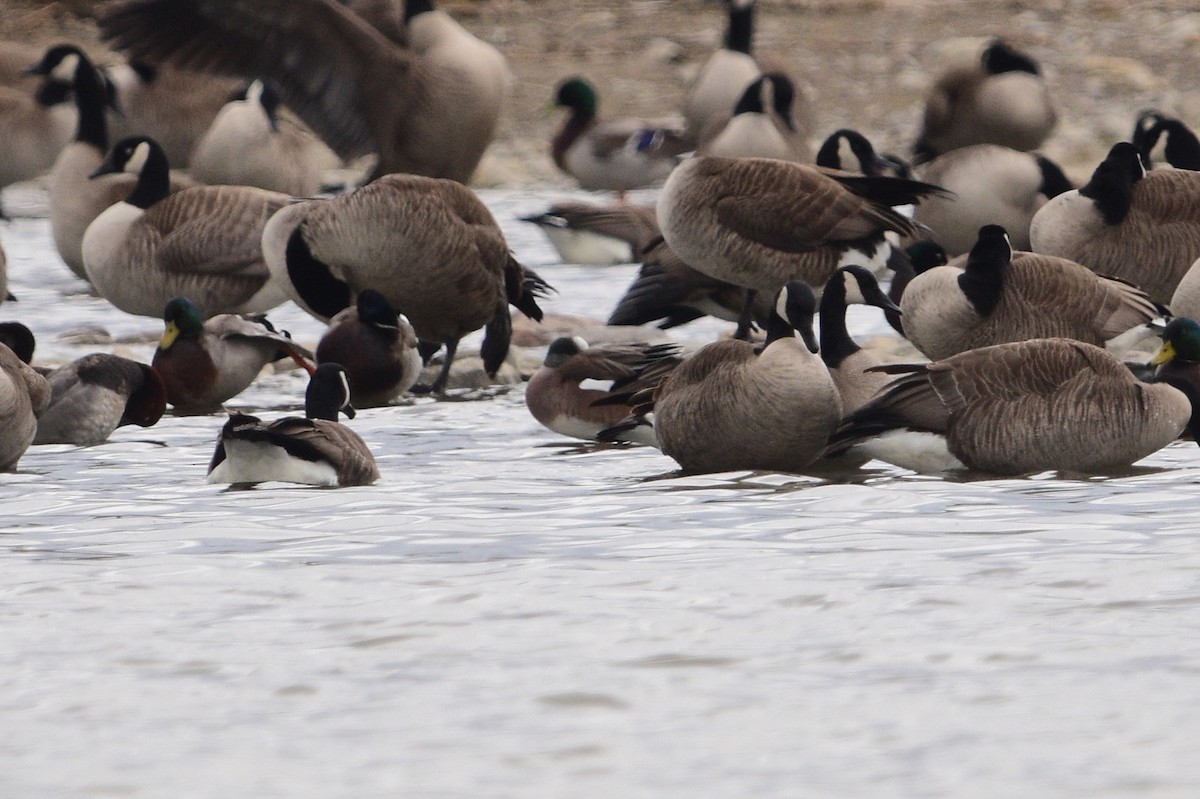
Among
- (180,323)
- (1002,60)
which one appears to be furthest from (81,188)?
(1002,60)

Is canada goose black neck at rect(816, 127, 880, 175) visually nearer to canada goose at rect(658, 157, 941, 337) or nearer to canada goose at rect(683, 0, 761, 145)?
canada goose at rect(658, 157, 941, 337)

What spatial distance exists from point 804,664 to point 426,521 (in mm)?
2099

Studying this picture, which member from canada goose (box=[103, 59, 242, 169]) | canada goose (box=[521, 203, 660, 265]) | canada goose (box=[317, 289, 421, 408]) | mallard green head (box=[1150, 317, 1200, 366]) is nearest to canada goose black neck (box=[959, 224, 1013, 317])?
mallard green head (box=[1150, 317, 1200, 366])

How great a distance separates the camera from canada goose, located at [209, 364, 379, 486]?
22.8ft

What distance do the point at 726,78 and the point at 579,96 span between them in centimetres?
267

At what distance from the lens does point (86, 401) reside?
27.3 feet

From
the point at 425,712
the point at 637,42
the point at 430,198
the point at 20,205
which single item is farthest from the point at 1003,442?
the point at 637,42

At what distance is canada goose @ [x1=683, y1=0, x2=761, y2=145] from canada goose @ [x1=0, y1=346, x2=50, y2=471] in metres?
11.4

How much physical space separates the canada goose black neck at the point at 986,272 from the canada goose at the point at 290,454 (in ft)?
10.1

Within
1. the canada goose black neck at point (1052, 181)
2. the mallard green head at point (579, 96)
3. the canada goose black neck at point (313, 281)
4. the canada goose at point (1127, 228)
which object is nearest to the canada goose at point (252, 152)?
the canada goose black neck at point (313, 281)

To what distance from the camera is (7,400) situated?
7211mm

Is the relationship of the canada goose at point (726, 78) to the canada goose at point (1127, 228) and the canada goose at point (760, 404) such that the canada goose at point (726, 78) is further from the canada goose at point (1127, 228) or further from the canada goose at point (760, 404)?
the canada goose at point (760, 404)

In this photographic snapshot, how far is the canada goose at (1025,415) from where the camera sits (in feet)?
23.5

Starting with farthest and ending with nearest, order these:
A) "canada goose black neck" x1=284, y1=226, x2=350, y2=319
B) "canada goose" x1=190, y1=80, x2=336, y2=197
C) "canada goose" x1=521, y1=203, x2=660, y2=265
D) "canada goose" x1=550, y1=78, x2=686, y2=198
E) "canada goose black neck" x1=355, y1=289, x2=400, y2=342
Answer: "canada goose" x1=550, y1=78, x2=686, y2=198 → "canada goose" x1=190, y1=80, x2=336, y2=197 → "canada goose" x1=521, y1=203, x2=660, y2=265 → "canada goose black neck" x1=284, y1=226, x2=350, y2=319 → "canada goose black neck" x1=355, y1=289, x2=400, y2=342
